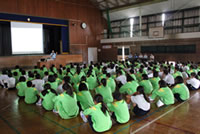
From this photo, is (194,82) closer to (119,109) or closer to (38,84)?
(119,109)

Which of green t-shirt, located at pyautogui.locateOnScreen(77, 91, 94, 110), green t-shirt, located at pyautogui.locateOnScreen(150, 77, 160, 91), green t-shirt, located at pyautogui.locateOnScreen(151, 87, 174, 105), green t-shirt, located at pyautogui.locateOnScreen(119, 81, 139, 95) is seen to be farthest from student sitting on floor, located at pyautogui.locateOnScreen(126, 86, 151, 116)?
green t-shirt, located at pyautogui.locateOnScreen(150, 77, 160, 91)

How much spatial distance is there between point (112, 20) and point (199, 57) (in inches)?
404

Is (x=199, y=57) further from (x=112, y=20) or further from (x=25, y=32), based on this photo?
(x=25, y=32)

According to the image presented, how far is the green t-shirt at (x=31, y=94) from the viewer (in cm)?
486

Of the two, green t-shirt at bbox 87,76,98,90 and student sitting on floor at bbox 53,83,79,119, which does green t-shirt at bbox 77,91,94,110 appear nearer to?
student sitting on floor at bbox 53,83,79,119

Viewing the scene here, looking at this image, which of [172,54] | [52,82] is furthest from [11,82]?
[172,54]

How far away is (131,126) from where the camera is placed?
11.6ft

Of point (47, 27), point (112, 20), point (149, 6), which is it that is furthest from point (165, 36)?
point (47, 27)

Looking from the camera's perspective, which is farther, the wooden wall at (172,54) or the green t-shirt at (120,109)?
the wooden wall at (172,54)

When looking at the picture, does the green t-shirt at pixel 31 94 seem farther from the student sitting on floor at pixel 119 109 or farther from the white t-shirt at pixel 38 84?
the student sitting on floor at pixel 119 109

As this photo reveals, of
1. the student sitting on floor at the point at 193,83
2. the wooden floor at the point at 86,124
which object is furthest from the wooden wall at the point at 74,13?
the student sitting on floor at the point at 193,83

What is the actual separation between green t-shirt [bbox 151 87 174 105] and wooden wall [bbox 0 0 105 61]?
41.1 ft

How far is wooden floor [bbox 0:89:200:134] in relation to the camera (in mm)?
3371

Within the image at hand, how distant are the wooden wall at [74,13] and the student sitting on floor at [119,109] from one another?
40.9 ft
